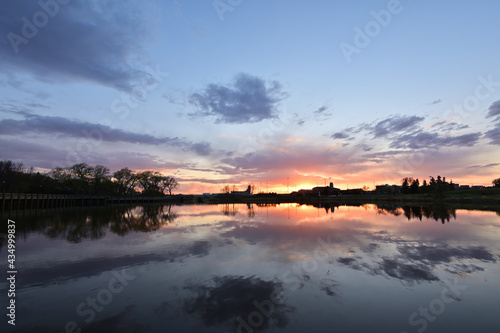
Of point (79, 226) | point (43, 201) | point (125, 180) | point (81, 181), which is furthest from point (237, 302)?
point (125, 180)

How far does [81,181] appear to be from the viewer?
93250 mm

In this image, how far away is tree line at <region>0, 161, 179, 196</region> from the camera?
235 ft

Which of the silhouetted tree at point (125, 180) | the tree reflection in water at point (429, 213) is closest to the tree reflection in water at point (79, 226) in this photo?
the tree reflection in water at point (429, 213)

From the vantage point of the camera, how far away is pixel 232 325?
21.3ft

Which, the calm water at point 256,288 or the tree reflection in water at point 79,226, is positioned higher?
the calm water at point 256,288

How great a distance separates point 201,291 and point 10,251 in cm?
1333

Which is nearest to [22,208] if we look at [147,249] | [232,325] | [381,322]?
[147,249]

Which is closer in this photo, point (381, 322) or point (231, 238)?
point (381, 322)

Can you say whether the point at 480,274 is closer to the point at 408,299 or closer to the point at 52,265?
the point at 408,299

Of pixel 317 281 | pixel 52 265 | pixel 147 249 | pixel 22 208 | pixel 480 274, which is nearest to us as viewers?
pixel 317 281

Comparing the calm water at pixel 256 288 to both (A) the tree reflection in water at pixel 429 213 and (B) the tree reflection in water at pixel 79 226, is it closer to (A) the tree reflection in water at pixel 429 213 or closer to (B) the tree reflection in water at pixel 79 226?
(B) the tree reflection in water at pixel 79 226

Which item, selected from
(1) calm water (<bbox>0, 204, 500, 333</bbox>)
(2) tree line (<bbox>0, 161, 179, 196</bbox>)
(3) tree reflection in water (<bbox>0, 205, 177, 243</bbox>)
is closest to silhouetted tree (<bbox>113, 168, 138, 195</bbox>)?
(2) tree line (<bbox>0, 161, 179, 196</bbox>)

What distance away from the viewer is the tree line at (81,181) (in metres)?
71.5

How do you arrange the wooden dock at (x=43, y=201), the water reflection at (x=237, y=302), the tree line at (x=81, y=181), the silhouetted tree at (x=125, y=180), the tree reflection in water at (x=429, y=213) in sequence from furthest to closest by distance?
the silhouetted tree at (x=125, y=180)
the tree line at (x=81, y=181)
the wooden dock at (x=43, y=201)
the tree reflection in water at (x=429, y=213)
the water reflection at (x=237, y=302)
